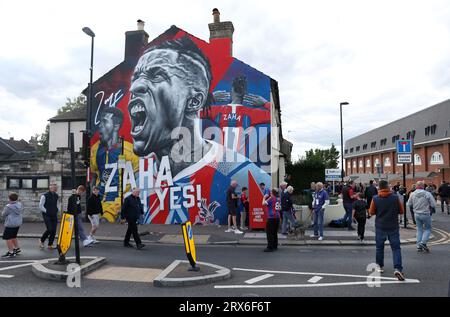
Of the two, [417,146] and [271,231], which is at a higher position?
[417,146]

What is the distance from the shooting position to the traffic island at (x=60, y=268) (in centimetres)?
712

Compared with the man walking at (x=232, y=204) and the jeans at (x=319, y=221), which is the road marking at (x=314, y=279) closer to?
the jeans at (x=319, y=221)

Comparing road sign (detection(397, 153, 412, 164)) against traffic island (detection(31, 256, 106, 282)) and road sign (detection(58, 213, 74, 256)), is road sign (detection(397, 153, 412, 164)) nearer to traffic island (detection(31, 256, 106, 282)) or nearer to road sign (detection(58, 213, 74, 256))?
traffic island (detection(31, 256, 106, 282))

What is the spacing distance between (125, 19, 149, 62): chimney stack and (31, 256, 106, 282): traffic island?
11.7m

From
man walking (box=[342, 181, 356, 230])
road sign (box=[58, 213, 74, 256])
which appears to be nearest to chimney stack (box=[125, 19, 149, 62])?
road sign (box=[58, 213, 74, 256])

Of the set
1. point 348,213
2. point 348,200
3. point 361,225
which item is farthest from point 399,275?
point 348,213

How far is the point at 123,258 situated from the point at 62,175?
1018cm

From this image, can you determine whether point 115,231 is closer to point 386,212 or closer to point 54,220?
point 54,220

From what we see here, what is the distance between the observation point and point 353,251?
1068cm

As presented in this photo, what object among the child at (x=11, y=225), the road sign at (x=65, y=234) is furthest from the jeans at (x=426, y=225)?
the child at (x=11, y=225)

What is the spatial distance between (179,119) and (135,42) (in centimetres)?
452

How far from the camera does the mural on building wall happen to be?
53.5ft

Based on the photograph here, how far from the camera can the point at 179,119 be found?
16906 millimetres

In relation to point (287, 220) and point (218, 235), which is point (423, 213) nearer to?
point (287, 220)
